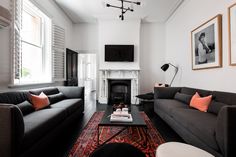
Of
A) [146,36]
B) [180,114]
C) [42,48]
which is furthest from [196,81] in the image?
[42,48]

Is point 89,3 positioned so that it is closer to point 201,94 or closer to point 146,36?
point 146,36

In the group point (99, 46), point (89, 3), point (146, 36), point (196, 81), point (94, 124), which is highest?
point (89, 3)

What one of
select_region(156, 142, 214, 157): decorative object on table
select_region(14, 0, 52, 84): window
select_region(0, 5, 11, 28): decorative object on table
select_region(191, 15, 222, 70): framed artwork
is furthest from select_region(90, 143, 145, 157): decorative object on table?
select_region(14, 0, 52, 84): window

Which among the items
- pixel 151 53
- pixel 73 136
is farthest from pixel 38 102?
pixel 151 53

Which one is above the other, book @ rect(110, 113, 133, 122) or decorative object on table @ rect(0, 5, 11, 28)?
decorative object on table @ rect(0, 5, 11, 28)

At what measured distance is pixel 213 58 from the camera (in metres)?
2.91

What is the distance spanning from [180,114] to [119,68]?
11.5ft

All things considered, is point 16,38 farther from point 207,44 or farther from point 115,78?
point 207,44

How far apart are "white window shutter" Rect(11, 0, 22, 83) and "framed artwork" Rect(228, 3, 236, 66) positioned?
3.73 meters

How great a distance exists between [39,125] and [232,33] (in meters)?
3.16

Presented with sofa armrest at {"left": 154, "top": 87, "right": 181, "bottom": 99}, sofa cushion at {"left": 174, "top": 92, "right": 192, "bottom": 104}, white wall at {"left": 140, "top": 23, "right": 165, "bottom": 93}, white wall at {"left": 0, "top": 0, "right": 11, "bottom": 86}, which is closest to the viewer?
white wall at {"left": 0, "top": 0, "right": 11, "bottom": 86}

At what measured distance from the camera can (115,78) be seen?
5676 mm

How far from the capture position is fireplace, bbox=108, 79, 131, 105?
18.8ft

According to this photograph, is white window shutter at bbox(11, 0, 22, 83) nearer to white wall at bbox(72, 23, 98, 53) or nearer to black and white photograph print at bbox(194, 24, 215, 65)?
white wall at bbox(72, 23, 98, 53)
